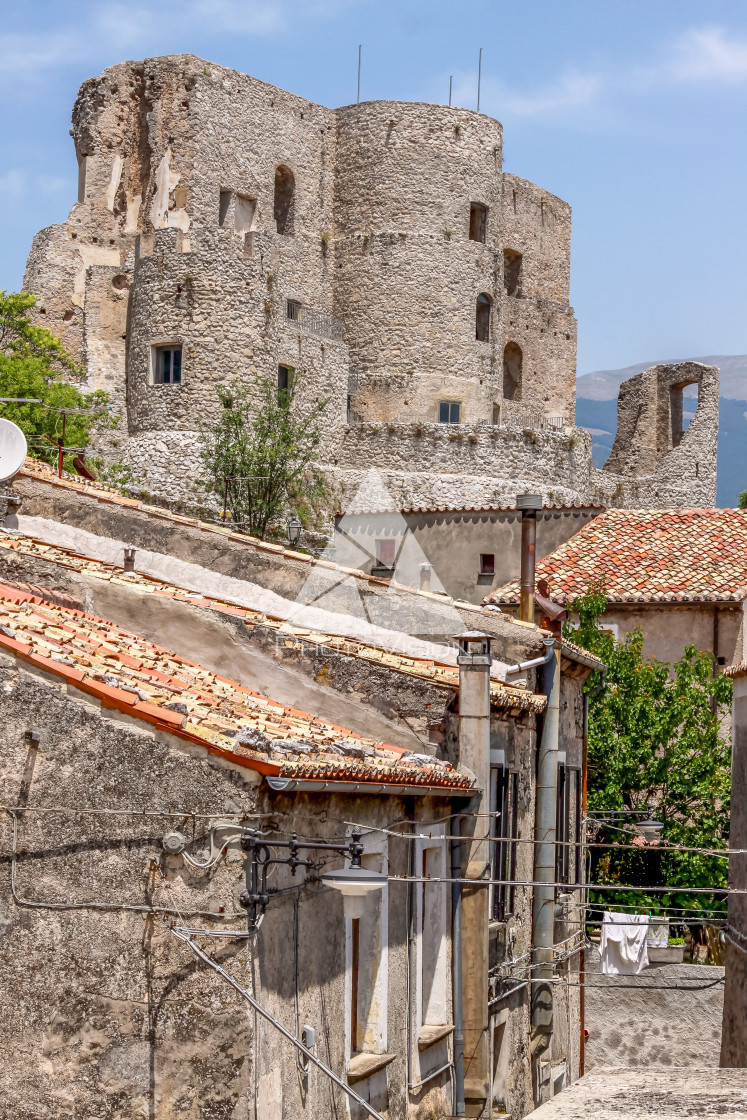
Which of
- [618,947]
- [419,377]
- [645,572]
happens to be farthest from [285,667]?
[419,377]

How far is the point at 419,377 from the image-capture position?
2025 inches

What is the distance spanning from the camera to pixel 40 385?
38656 mm

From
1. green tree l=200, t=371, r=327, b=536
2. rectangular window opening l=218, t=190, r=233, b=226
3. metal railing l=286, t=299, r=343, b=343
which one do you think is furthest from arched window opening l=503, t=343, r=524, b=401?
green tree l=200, t=371, r=327, b=536

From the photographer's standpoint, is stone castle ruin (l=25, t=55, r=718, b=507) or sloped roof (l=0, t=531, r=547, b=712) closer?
sloped roof (l=0, t=531, r=547, b=712)

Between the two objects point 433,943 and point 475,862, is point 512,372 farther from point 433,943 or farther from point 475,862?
point 433,943

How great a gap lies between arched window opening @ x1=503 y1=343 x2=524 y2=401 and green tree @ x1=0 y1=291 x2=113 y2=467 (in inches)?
807

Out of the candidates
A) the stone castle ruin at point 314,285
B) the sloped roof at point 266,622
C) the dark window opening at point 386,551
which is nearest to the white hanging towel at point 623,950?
the sloped roof at point 266,622

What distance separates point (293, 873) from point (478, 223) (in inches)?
1841

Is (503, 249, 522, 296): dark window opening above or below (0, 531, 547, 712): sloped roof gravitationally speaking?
above

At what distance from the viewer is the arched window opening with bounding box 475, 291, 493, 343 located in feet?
177

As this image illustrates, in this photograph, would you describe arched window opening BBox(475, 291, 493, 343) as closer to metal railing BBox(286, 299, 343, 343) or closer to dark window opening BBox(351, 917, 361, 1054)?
metal railing BBox(286, 299, 343, 343)

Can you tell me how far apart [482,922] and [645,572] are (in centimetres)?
1425

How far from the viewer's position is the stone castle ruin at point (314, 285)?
43.3 metres

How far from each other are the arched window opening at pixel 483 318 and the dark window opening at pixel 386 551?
22.1m
